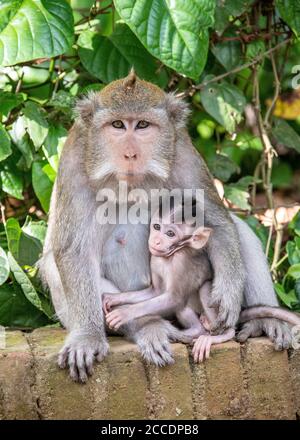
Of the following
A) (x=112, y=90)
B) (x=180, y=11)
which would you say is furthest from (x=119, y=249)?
(x=180, y=11)

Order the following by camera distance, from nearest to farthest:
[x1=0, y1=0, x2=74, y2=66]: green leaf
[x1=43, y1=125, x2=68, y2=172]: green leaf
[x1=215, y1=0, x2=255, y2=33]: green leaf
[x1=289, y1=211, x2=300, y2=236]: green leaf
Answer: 1. [x1=0, y1=0, x2=74, y2=66]: green leaf
2. [x1=43, y1=125, x2=68, y2=172]: green leaf
3. [x1=215, y1=0, x2=255, y2=33]: green leaf
4. [x1=289, y1=211, x2=300, y2=236]: green leaf

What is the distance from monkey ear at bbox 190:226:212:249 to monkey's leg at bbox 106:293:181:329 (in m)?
0.37

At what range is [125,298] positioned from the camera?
20.3 ft

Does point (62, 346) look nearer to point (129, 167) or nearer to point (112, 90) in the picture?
point (129, 167)

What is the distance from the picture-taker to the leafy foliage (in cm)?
672

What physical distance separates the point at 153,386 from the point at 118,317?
545 millimetres

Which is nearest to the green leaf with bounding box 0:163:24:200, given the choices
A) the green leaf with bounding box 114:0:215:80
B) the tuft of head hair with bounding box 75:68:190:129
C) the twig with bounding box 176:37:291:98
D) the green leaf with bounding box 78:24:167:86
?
the green leaf with bounding box 78:24:167:86

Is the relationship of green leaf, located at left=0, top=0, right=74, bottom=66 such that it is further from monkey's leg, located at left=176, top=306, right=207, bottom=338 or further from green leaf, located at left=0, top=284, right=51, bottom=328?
monkey's leg, located at left=176, top=306, right=207, bottom=338

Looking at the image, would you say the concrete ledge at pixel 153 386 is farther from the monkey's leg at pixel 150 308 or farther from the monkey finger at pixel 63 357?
the monkey's leg at pixel 150 308

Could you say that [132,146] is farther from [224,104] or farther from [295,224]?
[295,224]

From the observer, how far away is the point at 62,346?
230 inches
